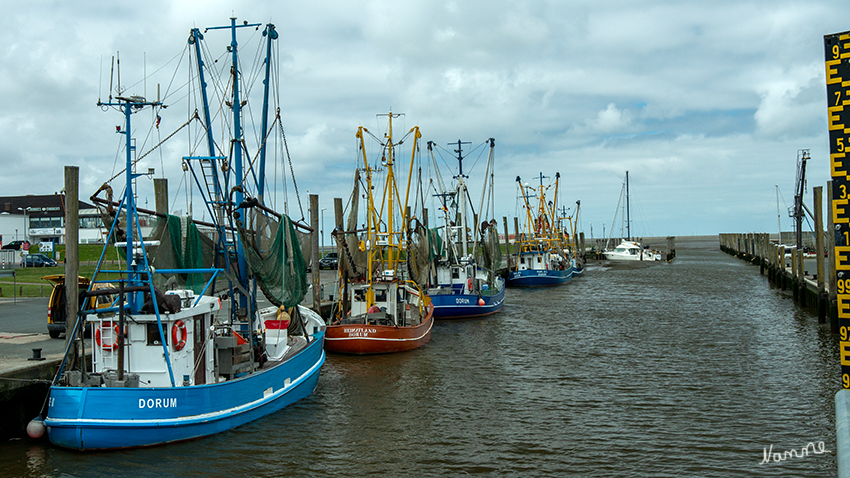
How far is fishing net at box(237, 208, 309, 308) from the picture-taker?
578 inches

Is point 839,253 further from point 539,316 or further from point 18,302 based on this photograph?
point 18,302

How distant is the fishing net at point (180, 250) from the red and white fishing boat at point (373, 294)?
5974mm

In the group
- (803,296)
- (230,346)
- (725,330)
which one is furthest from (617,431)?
(803,296)

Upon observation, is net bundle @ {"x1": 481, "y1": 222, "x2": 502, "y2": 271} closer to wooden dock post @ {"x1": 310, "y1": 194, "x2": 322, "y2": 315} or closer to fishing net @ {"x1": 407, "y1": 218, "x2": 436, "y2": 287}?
fishing net @ {"x1": 407, "y1": 218, "x2": 436, "y2": 287}

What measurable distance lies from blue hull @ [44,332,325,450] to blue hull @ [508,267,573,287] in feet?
126

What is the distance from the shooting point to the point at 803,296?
99.1 feet

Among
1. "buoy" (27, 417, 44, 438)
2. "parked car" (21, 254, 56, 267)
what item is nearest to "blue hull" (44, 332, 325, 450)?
"buoy" (27, 417, 44, 438)

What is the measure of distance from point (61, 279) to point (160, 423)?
946 centimetres

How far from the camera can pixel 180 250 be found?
14836mm

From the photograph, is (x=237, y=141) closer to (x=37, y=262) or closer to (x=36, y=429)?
(x=36, y=429)

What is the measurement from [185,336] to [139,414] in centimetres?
171

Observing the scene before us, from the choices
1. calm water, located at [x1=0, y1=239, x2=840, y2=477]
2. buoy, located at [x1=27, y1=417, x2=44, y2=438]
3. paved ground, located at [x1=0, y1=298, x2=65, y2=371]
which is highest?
paved ground, located at [x1=0, y1=298, x2=65, y2=371]

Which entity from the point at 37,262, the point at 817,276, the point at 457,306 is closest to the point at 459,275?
the point at 457,306

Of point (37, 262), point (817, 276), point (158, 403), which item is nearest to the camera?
point (158, 403)
